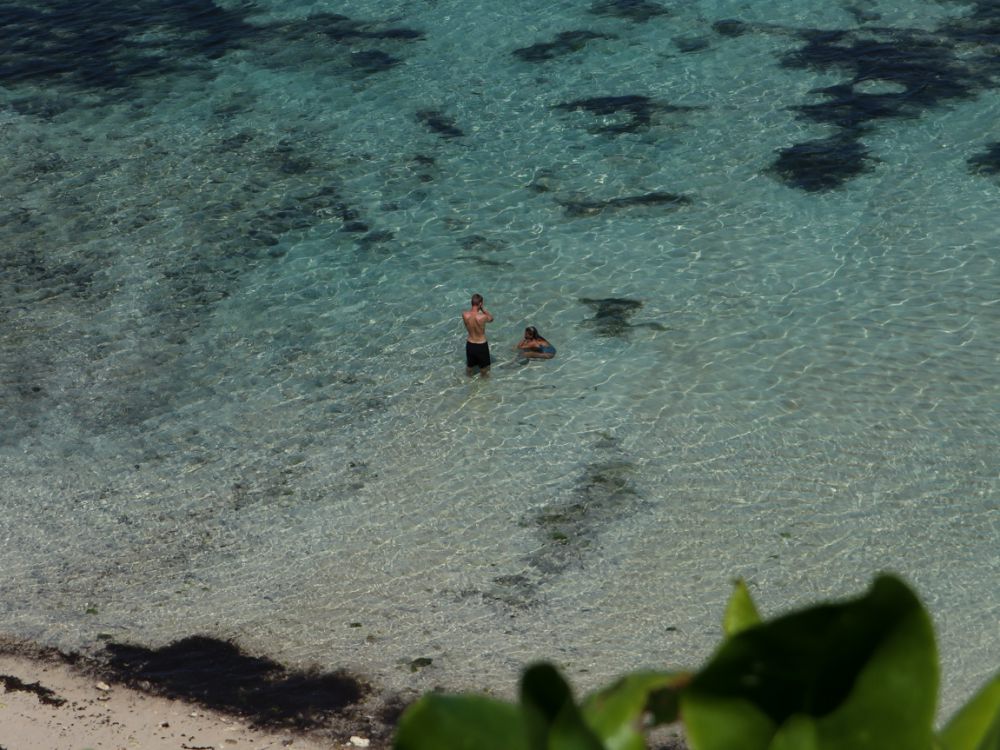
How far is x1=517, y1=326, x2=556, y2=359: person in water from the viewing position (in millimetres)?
14477

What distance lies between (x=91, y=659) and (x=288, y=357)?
17.3 ft

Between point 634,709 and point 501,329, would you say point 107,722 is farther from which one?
point 634,709

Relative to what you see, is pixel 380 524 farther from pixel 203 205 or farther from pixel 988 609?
pixel 203 205

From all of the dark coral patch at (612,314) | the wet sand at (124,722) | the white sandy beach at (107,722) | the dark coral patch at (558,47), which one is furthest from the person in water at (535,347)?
the dark coral patch at (558,47)

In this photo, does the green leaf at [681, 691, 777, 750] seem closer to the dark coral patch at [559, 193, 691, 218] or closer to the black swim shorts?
the black swim shorts

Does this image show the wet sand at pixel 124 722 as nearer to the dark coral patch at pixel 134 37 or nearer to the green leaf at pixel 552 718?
the green leaf at pixel 552 718

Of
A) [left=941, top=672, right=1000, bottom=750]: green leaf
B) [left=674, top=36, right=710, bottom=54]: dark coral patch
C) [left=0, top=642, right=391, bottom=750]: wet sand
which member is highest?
[left=941, top=672, right=1000, bottom=750]: green leaf

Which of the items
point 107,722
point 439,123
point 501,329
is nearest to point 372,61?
point 439,123

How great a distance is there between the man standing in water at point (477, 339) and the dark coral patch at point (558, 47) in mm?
9239

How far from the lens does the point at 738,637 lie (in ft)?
5.86

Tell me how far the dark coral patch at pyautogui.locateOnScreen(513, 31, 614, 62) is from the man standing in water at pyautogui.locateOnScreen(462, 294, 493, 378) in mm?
9239

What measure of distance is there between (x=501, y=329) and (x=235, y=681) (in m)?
6.19

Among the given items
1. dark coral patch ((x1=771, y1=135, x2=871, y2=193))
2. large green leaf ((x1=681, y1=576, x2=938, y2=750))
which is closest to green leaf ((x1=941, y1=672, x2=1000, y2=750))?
large green leaf ((x1=681, y1=576, x2=938, y2=750))

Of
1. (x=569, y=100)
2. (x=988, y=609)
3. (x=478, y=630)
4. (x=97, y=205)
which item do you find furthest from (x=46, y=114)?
(x=988, y=609)
